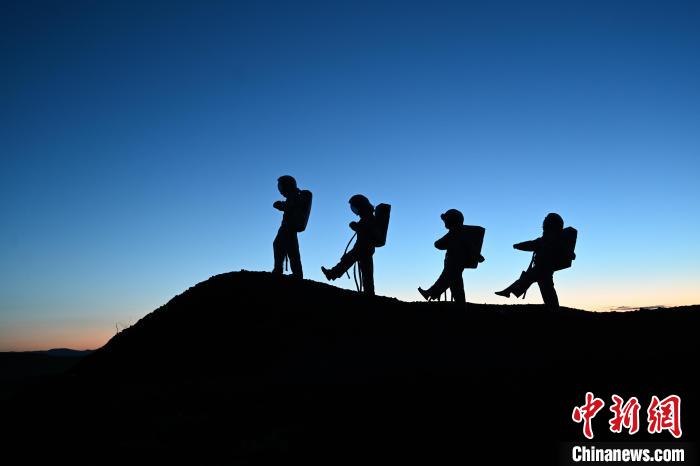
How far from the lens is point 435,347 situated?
9.08m

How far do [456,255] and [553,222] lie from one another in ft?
8.48

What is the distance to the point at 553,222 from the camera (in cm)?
1284

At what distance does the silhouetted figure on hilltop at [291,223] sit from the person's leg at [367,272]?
1475 mm

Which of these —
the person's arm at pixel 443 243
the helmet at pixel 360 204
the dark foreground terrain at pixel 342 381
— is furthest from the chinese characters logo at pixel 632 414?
the helmet at pixel 360 204

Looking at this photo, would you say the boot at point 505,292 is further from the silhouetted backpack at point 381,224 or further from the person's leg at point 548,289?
the silhouetted backpack at point 381,224

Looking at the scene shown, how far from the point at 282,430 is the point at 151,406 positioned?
2.59 m

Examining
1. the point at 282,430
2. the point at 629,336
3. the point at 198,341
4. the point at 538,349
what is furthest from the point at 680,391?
the point at 198,341

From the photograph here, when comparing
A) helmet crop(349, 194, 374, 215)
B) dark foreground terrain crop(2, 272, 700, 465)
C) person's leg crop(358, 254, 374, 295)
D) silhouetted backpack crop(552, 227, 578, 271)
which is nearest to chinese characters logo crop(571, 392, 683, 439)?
dark foreground terrain crop(2, 272, 700, 465)

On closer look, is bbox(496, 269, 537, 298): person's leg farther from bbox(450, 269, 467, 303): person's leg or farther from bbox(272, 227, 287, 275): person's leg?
bbox(272, 227, 287, 275): person's leg

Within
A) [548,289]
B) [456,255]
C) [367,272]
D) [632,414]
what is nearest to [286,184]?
[367,272]

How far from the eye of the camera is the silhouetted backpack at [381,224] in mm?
12711

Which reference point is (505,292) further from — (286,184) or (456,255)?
(286,184)

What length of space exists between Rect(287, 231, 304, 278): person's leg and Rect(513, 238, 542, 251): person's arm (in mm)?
5240

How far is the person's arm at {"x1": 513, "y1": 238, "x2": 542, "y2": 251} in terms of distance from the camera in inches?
507
